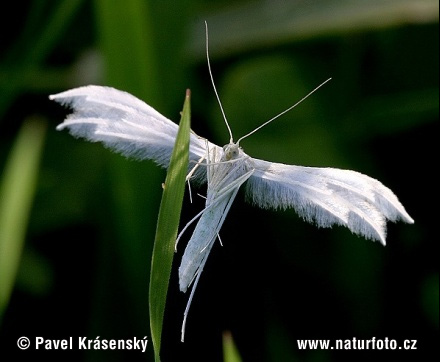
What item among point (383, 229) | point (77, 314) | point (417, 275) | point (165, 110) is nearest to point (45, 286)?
point (77, 314)

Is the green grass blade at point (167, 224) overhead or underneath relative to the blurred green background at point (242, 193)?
underneath

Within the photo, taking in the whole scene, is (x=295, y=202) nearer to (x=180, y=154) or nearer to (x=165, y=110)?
(x=180, y=154)

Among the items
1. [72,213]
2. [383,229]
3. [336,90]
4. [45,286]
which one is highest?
→ [336,90]
